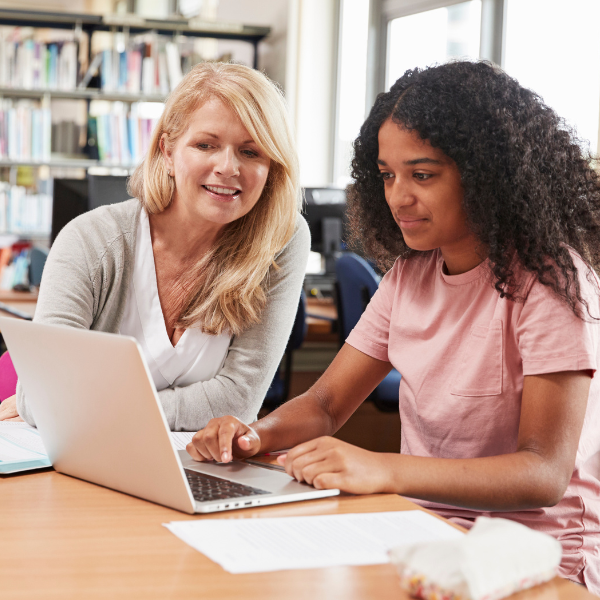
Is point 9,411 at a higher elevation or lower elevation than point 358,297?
lower

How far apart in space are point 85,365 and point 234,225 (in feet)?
2.88

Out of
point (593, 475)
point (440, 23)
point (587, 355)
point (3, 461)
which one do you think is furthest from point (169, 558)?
point (440, 23)

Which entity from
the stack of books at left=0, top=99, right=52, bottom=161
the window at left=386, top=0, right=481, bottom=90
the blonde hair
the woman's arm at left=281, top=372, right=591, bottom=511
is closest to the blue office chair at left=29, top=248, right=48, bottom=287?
the stack of books at left=0, top=99, right=52, bottom=161

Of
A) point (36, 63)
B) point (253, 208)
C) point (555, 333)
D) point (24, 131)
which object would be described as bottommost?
point (555, 333)

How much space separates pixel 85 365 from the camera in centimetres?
89

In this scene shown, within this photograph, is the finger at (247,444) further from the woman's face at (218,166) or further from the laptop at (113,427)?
the woman's face at (218,166)

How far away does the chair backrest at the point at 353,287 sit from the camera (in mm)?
2758

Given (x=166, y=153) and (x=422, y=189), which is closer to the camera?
(x=422, y=189)

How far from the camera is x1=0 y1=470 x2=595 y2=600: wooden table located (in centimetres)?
70

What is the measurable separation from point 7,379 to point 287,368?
159 centimetres

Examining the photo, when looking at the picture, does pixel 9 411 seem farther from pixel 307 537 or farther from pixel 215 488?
pixel 307 537

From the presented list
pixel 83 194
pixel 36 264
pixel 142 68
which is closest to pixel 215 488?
pixel 83 194

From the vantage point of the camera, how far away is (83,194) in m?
2.46

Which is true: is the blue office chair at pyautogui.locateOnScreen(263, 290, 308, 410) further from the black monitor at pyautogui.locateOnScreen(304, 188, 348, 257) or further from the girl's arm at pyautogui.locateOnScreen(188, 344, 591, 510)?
the girl's arm at pyautogui.locateOnScreen(188, 344, 591, 510)
